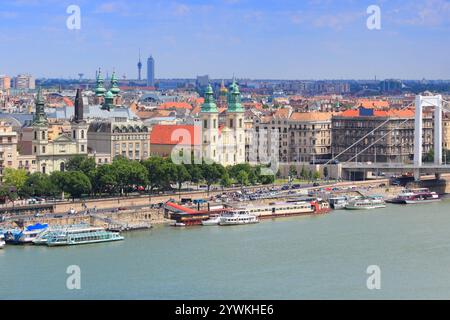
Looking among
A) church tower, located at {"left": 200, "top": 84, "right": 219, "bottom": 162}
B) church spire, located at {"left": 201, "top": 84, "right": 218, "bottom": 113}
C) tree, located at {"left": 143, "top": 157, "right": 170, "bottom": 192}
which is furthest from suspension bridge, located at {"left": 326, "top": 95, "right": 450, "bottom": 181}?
tree, located at {"left": 143, "top": 157, "right": 170, "bottom": 192}

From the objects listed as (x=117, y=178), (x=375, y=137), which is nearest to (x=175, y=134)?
(x=375, y=137)

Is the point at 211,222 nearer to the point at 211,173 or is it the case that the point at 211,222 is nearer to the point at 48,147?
the point at 211,173

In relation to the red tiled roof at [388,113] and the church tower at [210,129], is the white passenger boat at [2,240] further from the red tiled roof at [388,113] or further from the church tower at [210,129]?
the red tiled roof at [388,113]

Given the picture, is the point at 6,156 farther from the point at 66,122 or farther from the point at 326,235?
the point at 326,235

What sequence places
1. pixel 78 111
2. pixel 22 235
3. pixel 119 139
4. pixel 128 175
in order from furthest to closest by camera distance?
pixel 119 139
pixel 78 111
pixel 128 175
pixel 22 235

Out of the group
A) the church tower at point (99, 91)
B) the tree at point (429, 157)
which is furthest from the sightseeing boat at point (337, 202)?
the church tower at point (99, 91)

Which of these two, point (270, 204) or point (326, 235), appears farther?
point (270, 204)
